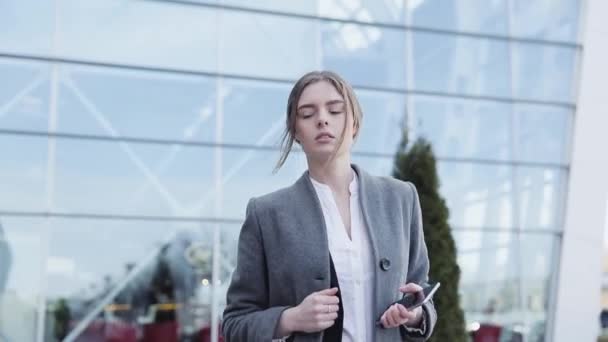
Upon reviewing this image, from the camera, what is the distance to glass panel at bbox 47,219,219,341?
31.6 ft

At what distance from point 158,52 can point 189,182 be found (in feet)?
5.14

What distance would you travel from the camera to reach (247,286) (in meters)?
1.71

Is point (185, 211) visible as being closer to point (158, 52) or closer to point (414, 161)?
point (158, 52)

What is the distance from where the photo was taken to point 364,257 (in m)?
1.66

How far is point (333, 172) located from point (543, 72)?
10.8 metres

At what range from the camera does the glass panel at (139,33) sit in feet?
33.2

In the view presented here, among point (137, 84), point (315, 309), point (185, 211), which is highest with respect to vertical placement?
point (137, 84)

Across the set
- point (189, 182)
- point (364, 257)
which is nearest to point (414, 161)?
point (189, 182)

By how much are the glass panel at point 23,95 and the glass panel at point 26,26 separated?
177 millimetres

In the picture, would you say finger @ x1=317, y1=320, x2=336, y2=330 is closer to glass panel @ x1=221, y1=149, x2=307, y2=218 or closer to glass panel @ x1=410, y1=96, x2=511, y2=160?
glass panel @ x1=221, y1=149, x2=307, y2=218

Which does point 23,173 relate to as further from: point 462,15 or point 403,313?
point 403,313

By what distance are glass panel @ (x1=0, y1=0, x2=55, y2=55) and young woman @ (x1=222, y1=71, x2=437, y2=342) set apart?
348 inches

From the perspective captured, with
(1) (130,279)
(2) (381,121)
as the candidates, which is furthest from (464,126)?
(1) (130,279)

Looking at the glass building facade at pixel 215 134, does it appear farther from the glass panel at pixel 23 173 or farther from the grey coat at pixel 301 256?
the grey coat at pixel 301 256
